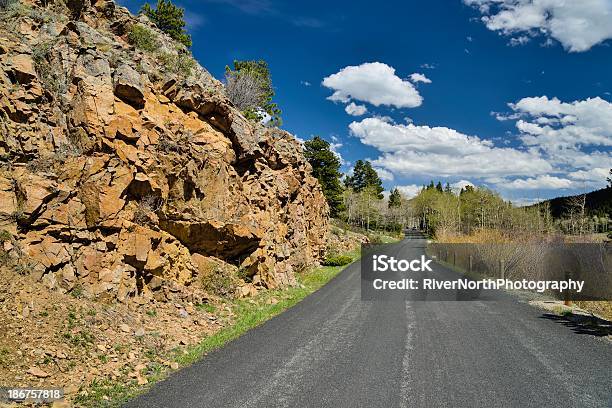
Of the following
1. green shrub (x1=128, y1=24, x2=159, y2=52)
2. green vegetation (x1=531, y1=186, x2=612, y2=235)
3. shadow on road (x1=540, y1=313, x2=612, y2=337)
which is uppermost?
green shrub (x1=128, y1=24, x2=159, y2=52)

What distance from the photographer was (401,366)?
7.92 m

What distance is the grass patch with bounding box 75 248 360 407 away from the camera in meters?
6.34

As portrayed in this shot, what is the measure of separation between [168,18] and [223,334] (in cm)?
2697

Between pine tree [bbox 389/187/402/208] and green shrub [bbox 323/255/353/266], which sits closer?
green shrub [bbox 323/255/353/266]

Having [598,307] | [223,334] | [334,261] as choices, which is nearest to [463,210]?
[334,261]

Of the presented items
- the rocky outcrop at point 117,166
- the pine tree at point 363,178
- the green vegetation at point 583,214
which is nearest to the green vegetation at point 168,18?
the rocky outcrop at point 117,166

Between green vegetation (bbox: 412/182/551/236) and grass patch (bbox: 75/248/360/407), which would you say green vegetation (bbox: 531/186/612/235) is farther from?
grass patch (bbox: 75/248/360/407)

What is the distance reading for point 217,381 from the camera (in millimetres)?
7070

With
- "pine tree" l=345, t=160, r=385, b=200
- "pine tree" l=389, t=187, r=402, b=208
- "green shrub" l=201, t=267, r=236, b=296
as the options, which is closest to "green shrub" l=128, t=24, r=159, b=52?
"green shrub" l=201, t=267, r=236, b=296

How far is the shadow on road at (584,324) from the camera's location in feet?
33.9

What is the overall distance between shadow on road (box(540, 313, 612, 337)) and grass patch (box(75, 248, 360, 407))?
871cm

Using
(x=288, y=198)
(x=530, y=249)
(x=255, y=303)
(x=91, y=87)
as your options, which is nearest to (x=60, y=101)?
(x=91, y=87)

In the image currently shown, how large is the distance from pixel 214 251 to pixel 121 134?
560 cm

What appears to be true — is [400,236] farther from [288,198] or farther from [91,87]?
[91,87]
